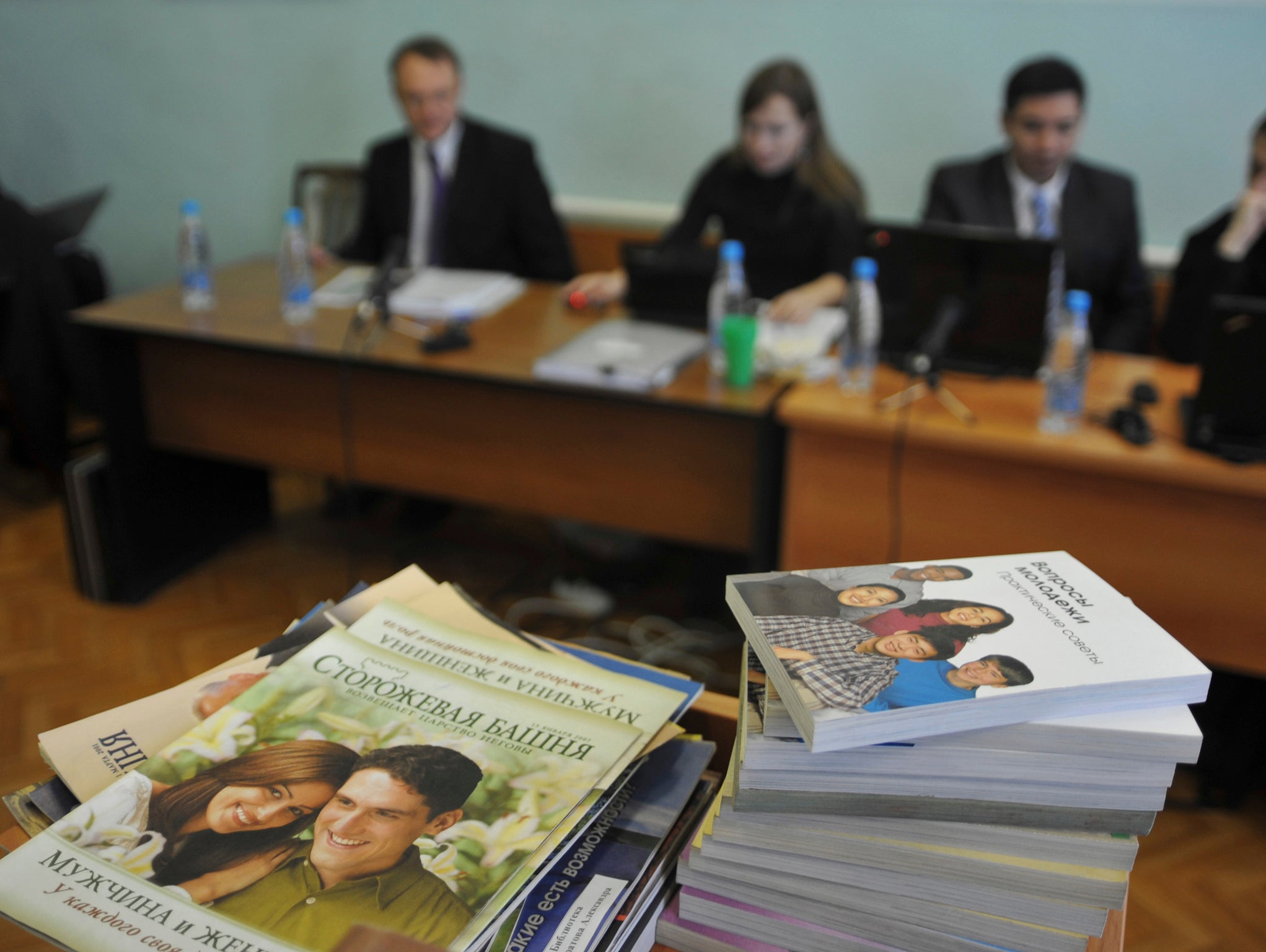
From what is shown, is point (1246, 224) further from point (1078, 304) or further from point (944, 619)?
point (944, 619)

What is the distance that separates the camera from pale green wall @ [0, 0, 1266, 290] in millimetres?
3012

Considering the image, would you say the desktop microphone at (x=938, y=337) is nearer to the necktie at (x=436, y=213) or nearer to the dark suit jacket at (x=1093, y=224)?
the dark suit jacket at (x=1093, y=224)

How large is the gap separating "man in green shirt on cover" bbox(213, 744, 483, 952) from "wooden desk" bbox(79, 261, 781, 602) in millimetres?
1294

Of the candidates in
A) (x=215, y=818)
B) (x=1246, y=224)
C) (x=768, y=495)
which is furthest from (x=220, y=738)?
(x=1246, y=224)

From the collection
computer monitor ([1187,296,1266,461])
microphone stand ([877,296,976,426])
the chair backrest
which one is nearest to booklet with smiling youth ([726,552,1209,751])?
computer monitor ([1187,296,1266,461])

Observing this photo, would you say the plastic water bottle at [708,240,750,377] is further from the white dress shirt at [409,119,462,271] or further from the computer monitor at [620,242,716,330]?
the white dress shirt at [409,119,462,271]

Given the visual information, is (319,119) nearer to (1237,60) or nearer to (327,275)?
(327,275)

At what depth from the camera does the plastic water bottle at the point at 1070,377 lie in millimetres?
1761

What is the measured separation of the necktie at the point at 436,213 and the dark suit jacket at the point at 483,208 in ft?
0.06

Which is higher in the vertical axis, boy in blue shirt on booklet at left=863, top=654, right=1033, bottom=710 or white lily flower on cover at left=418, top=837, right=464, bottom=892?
boy in blue shirt on booklet at left=863, top=654, right=1033, bottom=710

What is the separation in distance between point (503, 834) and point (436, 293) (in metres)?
A: 2.01

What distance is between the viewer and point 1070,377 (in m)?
1.76

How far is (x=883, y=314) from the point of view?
2.07 m

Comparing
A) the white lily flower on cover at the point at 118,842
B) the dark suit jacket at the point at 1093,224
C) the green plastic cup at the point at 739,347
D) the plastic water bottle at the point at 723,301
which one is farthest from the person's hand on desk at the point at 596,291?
the white lily flower on cover at the point at 118,842
